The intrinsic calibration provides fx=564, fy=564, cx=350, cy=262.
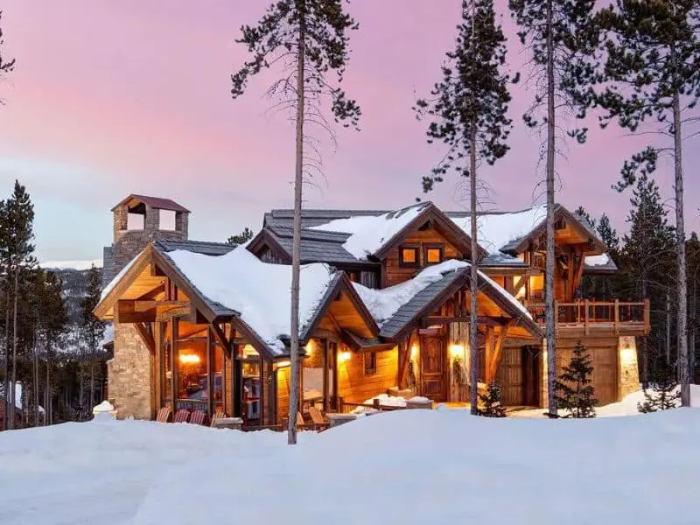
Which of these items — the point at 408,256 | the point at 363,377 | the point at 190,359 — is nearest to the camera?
the point at 363,377

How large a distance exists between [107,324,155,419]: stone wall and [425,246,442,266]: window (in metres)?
11.4

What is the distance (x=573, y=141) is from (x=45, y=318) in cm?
3531

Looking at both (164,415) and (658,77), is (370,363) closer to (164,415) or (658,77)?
(164,415)

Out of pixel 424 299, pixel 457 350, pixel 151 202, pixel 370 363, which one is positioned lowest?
pixel 370 363

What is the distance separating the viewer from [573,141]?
14156 mm

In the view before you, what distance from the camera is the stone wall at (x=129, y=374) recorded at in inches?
848

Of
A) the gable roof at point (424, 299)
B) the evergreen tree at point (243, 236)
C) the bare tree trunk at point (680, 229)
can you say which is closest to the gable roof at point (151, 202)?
the gable roof at point (424, 299)

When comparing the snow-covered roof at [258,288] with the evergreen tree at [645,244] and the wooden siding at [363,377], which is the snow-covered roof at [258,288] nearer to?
the wooden siding at [363,377]

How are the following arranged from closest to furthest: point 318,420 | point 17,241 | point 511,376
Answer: point 318,420
point 511,376
point 17,241

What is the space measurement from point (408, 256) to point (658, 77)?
10.7 metres

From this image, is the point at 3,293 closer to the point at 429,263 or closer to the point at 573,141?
the point at 429,263

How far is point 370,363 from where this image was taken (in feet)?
65.7

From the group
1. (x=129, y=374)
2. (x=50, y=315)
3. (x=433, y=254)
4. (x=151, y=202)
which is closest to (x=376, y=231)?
(x=433, y=254)

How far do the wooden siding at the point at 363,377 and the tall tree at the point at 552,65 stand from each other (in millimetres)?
7000
